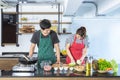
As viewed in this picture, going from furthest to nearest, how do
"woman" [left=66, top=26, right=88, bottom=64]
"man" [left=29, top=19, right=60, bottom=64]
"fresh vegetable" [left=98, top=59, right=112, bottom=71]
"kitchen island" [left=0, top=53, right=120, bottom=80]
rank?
"woman" [left=66, top=26, right=88, bottom=64] < "man" [left=29, top=19, right=60, bottom=64] < "fresh vegetable" [left=98, top=59, right=112, bottom=71] < "kitchen island" [left=0, top=53, right=120, bottom=80]

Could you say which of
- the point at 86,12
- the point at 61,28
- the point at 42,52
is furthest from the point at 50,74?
the point at 86,12

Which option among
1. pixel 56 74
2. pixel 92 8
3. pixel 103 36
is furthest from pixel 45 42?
pixel 103 36

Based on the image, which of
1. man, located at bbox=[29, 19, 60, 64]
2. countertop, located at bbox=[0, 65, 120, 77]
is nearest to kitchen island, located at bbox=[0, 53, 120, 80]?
countertop, located at bbox=[0, 65, 120, 77]

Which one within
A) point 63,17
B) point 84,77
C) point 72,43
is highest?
point 63,17

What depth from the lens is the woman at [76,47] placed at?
15.4ft

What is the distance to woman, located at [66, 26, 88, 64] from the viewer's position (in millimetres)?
4684

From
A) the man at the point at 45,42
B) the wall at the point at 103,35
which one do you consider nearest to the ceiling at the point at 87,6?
the wall at the point at 103,35

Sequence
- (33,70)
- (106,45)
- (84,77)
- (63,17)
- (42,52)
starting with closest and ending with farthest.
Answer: (84,77) → (33,70) → (42,52) → (63,17) → (106,45)

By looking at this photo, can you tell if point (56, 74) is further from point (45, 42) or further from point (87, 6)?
point (87, 6)

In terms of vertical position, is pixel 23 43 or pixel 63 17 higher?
pixel 63 17

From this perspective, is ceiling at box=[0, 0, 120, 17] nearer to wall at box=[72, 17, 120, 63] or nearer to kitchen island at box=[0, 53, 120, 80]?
wall at box=[72, 17, 120, 63]

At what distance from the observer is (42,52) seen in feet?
13.2

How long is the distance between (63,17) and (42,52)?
3632mm

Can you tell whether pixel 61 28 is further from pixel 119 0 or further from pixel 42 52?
pixel 42 52
